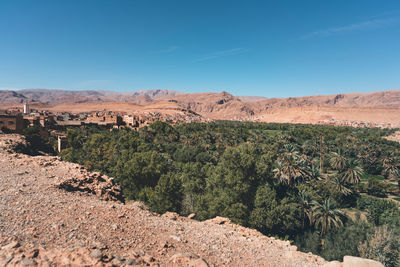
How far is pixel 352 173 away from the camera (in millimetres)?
27406

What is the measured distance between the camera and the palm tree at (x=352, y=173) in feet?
89.3

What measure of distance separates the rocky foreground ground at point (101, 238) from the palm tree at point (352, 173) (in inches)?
1038

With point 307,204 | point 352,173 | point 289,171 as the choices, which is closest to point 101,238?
point 307,204

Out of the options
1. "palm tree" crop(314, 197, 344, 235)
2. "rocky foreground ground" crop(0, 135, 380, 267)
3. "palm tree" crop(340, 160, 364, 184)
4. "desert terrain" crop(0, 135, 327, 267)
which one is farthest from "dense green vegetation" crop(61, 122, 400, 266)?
"rocky foreground ground" crop(0, 135, 380, 267)

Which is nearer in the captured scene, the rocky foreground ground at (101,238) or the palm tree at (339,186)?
the rocky foreground ground at (101,238)

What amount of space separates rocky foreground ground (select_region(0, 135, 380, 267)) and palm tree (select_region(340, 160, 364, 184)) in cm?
2636

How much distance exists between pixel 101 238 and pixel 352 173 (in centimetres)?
3124

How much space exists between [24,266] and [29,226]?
174 centimetres

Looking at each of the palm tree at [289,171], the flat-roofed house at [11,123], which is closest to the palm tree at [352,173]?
the palm tree at [289,171]

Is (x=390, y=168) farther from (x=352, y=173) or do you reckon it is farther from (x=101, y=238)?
(x=101, y=238)

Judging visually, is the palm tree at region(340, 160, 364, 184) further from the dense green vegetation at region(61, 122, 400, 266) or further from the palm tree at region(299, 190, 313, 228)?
the palm tree at region(299, 190, 313, 228)

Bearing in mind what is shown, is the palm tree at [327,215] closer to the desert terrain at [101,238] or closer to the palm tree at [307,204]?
the palm tree at [307,204]

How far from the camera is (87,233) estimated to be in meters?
4.97

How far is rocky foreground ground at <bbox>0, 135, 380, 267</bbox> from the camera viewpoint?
400cm
